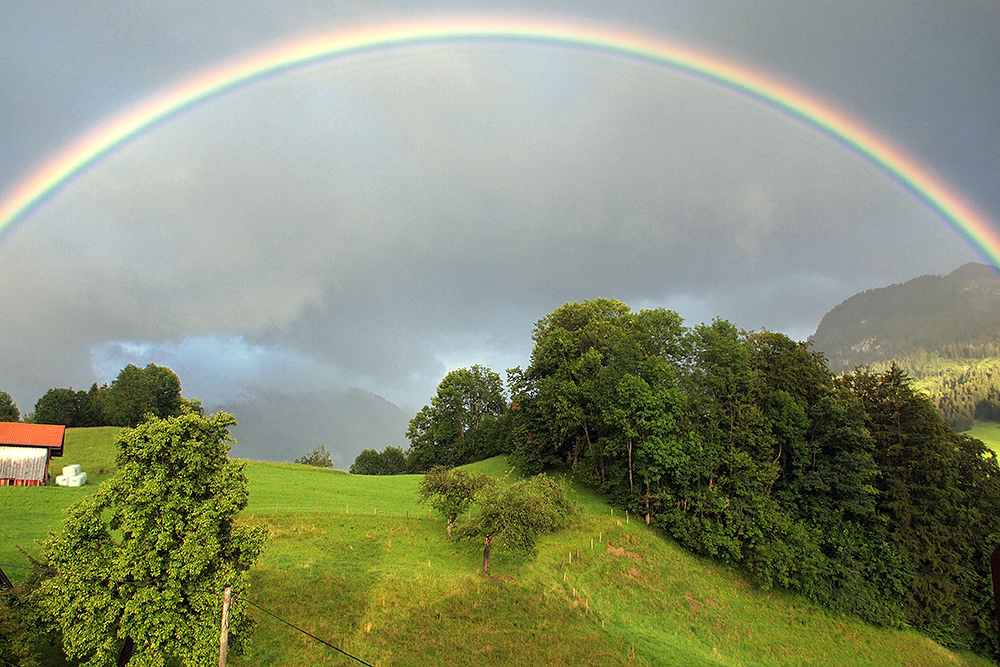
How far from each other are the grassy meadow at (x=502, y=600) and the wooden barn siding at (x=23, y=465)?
5244mm

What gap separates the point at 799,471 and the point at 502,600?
34071 mm

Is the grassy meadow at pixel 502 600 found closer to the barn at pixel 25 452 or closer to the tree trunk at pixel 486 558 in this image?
the tree trunk at pixel 486 558

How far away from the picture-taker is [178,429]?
18.2 m

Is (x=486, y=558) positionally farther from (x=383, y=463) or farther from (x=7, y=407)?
(x=7, y=407)

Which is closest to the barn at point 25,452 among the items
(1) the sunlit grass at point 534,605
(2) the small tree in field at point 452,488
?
(1) the sunlit grass at point 534,605

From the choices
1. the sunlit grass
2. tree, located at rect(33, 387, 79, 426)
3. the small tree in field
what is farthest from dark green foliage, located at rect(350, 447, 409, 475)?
the small tree in field

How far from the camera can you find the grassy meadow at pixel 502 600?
88.2 ft

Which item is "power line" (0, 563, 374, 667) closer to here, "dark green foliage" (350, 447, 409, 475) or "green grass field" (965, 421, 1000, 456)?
"dark green foliage" (350, 447, 409, 475)

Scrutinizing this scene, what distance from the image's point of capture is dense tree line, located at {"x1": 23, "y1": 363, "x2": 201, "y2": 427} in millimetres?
92688

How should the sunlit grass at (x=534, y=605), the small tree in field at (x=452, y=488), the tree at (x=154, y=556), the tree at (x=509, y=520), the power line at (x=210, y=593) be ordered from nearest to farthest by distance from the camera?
1. the tree at (x=154, y=556)
2. the power line at (x=210, y=593)
3. the sunlit grass at (x=534, y=605)
4. the tree at (x=509, y=520)
5. the small tree in field at (x=452, y=488)

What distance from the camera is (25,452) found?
4678 cm

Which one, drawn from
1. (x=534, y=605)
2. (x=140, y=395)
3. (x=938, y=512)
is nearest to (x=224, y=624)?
(x=534, y=605)

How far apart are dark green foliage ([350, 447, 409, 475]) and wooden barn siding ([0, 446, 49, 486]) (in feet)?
227

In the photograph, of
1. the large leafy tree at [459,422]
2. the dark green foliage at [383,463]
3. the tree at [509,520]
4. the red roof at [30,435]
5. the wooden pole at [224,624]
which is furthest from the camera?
the dark green foliage at [383,463]
